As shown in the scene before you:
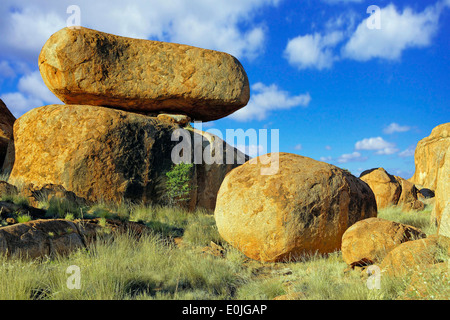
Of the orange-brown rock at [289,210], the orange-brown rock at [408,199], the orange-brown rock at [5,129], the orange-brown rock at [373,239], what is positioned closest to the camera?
the orange-brown rock at [373,239]

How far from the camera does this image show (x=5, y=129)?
12258mm

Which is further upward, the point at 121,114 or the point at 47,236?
the point at 121,114

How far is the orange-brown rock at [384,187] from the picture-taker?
1472cm

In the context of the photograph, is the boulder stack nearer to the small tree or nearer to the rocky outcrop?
the small tree

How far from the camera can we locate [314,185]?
637 centimetres

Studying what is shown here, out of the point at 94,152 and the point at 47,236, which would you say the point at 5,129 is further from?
the point at 47,236

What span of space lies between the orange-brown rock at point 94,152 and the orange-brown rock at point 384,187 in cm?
864

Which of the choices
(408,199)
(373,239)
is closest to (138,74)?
(373,239)

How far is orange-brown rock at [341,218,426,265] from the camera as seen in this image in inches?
213

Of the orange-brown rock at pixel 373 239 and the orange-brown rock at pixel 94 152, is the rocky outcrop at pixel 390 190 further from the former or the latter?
the orange-brown rock at pixel 373 239

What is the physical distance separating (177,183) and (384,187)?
353 inches

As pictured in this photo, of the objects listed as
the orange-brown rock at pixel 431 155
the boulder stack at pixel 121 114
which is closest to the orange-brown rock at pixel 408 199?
the orange-brown rock at pixel 431 155
